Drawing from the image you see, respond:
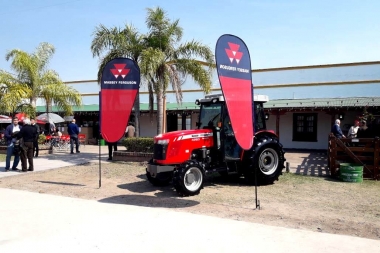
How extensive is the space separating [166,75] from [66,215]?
327 inches

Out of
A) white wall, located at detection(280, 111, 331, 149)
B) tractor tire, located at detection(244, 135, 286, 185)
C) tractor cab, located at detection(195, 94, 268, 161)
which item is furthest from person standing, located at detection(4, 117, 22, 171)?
white wall, located at detection(280, 111, 331, 149)

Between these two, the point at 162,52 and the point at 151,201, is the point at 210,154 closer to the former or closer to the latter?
the point at 151,201

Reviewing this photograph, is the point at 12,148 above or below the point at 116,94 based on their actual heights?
below

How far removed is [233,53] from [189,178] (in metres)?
2.86

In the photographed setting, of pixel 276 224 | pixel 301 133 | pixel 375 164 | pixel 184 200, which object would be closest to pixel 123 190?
pixel 184 200

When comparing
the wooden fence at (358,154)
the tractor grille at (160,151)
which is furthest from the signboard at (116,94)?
the wooden fence at (358,154)

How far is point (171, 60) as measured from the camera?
14.4m

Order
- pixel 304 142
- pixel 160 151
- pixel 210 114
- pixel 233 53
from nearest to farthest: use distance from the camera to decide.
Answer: pixel 233 53 < pixel 160 151 < pixel 210 114 < pixel 304 142

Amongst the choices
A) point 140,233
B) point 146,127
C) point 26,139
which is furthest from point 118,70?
point 146,127

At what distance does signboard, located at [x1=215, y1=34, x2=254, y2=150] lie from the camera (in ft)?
21.4

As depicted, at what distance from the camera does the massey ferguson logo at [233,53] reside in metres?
6.68

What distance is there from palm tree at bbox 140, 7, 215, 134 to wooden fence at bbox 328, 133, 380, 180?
5.56 meters

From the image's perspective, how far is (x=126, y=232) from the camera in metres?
5.43

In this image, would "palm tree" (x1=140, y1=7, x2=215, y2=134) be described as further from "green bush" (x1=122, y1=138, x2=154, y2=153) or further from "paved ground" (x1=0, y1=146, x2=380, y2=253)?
"paved ground" (x1=0, y1=146, x2=380, y2=253)
